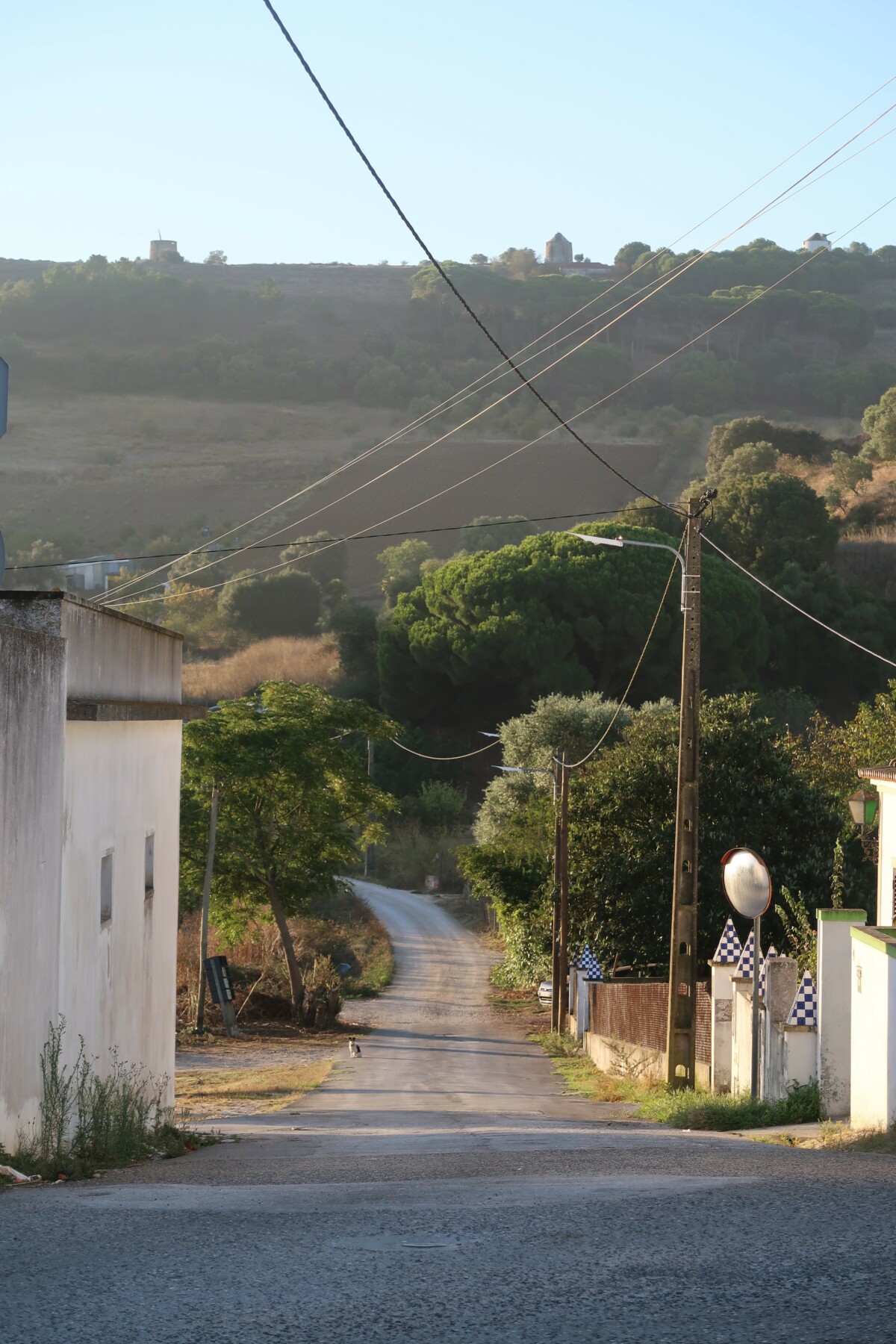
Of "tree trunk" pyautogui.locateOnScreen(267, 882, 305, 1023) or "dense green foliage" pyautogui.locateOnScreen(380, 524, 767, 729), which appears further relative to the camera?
"dense green foliage" pyautogui.locateOnScreen(380, 524, 767, 729)

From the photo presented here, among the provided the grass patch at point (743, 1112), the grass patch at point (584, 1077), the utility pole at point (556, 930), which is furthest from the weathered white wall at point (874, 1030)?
the utility pole at point (556, 930)

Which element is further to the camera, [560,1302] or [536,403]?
[536,403]

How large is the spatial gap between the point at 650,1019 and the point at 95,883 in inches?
534

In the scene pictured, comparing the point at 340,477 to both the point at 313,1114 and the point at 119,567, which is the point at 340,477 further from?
the point at 313,1114

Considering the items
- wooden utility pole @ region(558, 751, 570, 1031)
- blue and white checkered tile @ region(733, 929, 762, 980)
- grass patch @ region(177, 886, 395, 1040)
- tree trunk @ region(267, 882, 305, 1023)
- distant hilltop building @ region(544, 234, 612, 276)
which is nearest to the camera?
blue and white checkered tile @ region(733, 929, 762, 980)

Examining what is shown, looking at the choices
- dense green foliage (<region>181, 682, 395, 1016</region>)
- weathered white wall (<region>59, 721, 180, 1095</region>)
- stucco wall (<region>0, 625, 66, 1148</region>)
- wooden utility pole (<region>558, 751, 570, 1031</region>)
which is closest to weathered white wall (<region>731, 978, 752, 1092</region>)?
weathered white wall (<region>59, 721, 180, 1095</region>)

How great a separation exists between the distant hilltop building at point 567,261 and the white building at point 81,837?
527ft

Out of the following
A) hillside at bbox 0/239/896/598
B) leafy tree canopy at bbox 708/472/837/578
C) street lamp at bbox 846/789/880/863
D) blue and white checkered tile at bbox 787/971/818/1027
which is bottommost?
blue and white checkered tile at bbox 787/971/818/1027

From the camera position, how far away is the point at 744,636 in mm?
63406

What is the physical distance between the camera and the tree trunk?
3117cm

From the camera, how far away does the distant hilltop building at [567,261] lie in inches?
6938

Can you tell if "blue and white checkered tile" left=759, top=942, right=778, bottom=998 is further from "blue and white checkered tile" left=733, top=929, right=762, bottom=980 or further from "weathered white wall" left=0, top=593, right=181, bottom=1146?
"weathered white wall" left=0, top=593, right=181, bottom=1146

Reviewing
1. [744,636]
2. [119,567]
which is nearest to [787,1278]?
[744,636]

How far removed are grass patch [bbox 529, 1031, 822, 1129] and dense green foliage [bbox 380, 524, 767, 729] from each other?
40013mm
